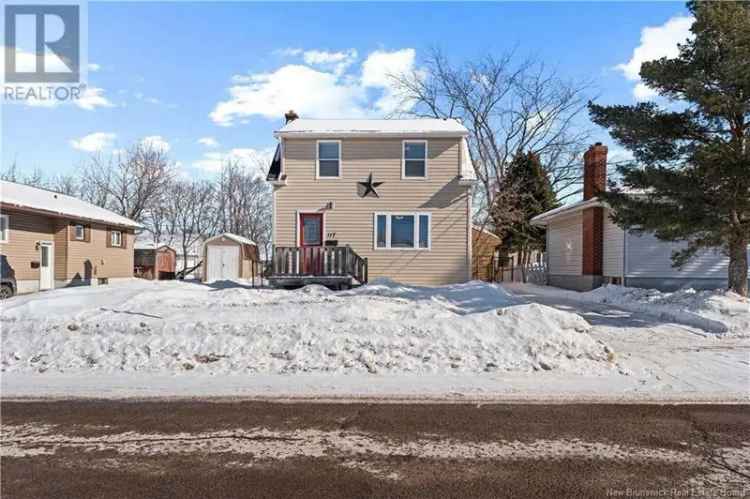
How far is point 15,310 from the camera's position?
31.7ft

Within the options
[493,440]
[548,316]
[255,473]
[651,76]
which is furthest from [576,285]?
[255,473]

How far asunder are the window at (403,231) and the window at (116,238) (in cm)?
1548

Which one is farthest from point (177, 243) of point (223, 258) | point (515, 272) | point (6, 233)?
point (515, 272)

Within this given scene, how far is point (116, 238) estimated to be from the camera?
2712 centimetres

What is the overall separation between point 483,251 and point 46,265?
82.0 ft

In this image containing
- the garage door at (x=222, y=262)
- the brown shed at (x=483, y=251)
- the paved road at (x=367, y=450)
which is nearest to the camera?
the paved road at (x=367, y=450)

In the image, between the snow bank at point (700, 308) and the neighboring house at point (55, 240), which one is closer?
the snow bank at point (700, 308)

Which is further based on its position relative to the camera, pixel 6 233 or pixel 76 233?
pixel 76 233

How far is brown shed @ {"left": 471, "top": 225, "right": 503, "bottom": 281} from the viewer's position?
3172cm

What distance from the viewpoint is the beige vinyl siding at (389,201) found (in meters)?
19.5

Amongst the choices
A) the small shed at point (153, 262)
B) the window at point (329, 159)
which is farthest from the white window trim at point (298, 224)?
the small shed at point (153, 262)

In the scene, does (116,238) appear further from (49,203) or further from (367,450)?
(367,450)

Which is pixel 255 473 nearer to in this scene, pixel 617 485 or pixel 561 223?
pixel 617 485

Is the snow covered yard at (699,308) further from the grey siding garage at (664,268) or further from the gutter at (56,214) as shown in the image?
the gutter at (56,214)
